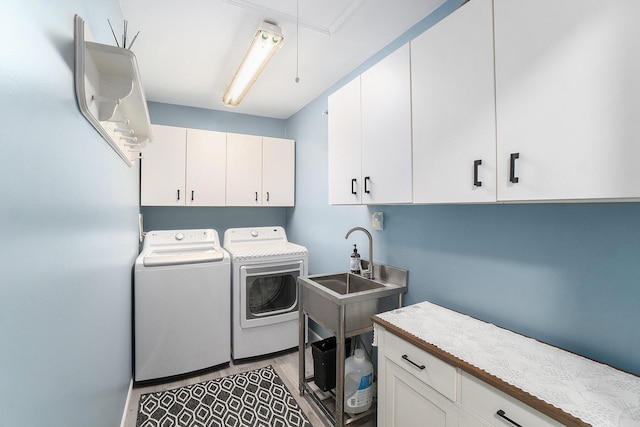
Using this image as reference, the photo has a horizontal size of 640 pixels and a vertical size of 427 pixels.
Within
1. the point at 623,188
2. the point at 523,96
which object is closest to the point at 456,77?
the point at 523,96

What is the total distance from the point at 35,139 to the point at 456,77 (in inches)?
56.4

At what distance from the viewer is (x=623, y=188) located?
808mm

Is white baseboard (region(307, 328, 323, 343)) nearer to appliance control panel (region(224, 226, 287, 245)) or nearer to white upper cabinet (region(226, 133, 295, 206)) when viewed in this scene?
appliance control panel (region(224, 226, 287, 245))

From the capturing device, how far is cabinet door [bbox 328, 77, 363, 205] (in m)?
1.89

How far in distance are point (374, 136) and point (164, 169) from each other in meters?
2.24

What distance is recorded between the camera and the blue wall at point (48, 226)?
0.52m

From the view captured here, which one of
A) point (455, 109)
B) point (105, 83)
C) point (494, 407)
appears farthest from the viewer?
point (455, 109)

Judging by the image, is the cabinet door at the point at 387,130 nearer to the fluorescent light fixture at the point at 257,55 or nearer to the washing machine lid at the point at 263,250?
the fluorescent light fixture at the point at 257,55

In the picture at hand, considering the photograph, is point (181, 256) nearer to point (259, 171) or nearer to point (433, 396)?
point (259, 171)

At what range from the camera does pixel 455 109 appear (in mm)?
1283

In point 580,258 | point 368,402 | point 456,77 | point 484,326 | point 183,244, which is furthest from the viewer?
point 183,244

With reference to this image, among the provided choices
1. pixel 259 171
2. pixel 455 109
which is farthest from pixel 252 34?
pixel 259 171

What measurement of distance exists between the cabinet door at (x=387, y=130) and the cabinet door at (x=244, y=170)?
1.83 m

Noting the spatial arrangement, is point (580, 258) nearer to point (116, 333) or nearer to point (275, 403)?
point (275, 403)
